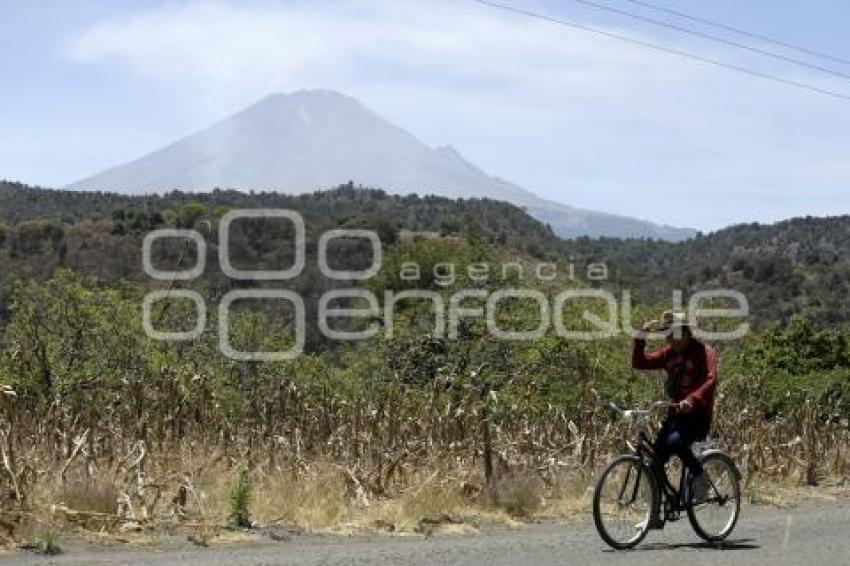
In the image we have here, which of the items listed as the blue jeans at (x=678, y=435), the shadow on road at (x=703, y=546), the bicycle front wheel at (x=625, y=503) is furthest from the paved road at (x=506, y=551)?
the blue jeans at (x=678, y=435)

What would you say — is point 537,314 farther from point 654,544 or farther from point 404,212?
point 404,212

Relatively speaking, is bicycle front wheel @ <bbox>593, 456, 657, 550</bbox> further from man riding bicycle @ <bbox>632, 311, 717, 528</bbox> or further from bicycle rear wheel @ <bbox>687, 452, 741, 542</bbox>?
bicycle rear wheel @ <bbox>687, 452, 741, 542</bbox>

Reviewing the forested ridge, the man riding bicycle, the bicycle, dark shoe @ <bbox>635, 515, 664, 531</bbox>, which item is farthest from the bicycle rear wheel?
the forested ridge

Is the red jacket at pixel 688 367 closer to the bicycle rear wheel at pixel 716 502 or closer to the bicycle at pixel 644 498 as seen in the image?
the bicycle at pixel 644 498

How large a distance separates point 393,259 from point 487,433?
107ft

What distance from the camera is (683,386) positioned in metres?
9.45

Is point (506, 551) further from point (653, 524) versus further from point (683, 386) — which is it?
point (683, 386)

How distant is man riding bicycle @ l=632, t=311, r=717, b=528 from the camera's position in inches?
367

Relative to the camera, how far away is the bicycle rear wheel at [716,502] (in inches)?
375

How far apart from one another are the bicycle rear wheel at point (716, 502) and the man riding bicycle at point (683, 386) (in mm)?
100

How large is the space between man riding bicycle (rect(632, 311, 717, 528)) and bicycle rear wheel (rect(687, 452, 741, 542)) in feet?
0.33

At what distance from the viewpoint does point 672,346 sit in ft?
31.4

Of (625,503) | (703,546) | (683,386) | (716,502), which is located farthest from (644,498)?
(683,386)

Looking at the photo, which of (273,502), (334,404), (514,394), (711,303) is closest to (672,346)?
(273,502)
